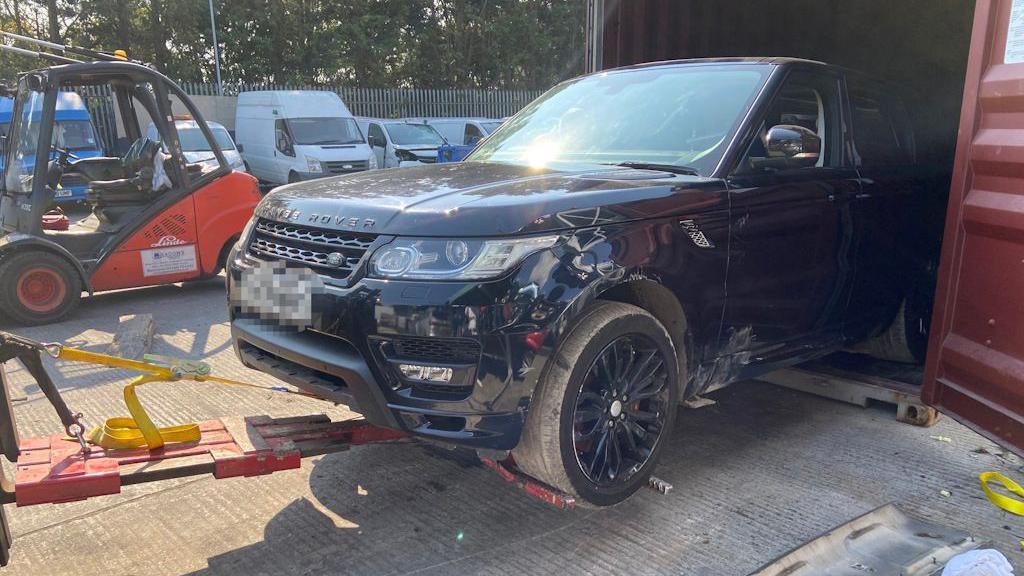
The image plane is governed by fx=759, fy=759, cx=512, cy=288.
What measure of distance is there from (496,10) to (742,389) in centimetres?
2905

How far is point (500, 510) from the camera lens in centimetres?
333

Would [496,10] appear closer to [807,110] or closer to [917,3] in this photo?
[917,3]

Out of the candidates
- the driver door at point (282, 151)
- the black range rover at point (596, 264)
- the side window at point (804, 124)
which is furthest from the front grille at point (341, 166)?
the side window at point (804, 124)

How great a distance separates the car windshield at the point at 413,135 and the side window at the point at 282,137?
8.09 feet

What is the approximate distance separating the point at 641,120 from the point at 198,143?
→ 1134 cm

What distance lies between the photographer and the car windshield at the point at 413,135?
18.0 metres

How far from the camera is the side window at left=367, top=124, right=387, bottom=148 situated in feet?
59.5

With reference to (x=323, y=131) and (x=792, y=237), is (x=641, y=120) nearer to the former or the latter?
(x=792, y=237)

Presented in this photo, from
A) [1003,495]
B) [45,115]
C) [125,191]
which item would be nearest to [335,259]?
[1003,495]

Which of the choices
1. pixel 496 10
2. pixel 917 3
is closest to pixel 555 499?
pixel 917 3

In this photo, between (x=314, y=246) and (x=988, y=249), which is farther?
(x=988, y=249)

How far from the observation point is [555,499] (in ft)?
9.44

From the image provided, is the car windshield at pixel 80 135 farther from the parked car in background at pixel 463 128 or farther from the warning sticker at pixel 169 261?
the parked car in background at pixel 463 128

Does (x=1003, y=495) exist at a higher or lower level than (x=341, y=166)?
lower
